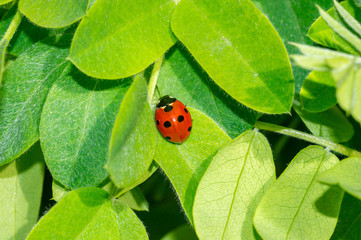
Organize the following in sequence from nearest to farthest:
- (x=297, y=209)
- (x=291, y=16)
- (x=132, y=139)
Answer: (x=132, y=139), (x=297, y=209), (x=291, y=16)

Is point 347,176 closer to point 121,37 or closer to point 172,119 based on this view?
point 172,119

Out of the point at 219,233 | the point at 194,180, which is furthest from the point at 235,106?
the point at 219,233

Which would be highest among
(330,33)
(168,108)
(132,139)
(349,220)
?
(132,139)

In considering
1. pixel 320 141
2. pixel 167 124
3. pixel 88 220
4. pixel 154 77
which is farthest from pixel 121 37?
pixel 320 141

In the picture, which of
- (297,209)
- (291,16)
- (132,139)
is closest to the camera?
(132,139)

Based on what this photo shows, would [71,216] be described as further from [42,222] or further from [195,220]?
[195,220]

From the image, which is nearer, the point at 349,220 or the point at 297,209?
the point at 297,209

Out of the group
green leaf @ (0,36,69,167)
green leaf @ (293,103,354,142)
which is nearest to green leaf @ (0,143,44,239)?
green leaf @ (0,36,69,167)
